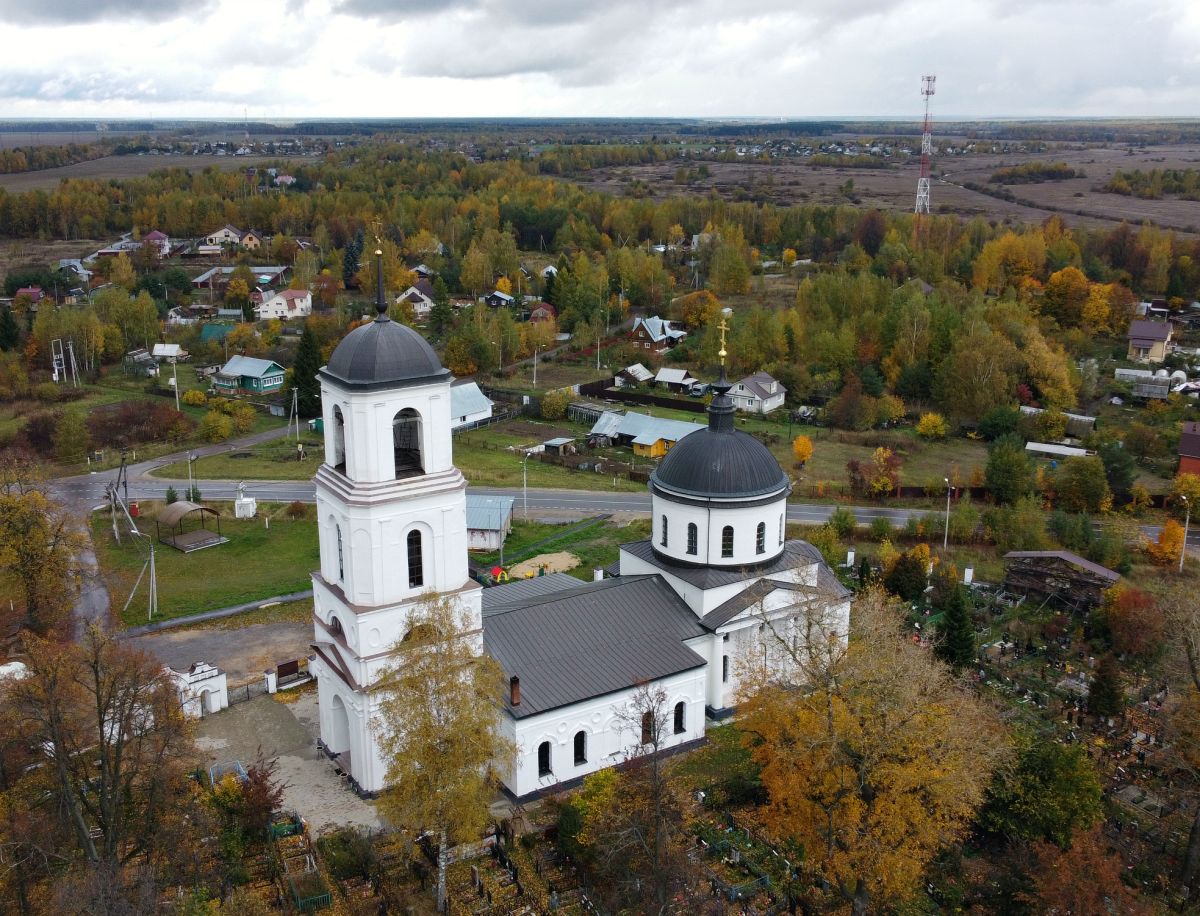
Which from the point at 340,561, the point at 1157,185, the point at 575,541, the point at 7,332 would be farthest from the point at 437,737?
the point at 1157,185

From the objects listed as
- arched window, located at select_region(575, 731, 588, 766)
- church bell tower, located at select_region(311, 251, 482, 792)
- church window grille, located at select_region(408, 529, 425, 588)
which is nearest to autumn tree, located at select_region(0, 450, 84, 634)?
church bell tower, located at select_region(311, 251, 482, 792)

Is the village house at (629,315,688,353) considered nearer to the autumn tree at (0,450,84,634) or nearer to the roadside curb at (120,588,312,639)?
the roadside curb at (120,588,312,639)

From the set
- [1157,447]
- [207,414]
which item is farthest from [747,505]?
[207,414]

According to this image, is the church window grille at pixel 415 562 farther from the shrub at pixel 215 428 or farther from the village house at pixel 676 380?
the village house at pixel 676 380

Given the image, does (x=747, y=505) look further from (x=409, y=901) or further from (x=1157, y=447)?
(x=1157, y=447)

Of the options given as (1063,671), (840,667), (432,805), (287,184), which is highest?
(287,184)

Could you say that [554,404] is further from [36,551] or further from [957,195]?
[957,195]

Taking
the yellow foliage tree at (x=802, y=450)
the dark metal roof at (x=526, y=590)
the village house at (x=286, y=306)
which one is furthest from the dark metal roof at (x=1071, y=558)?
the village house at (x=286, y=306)
